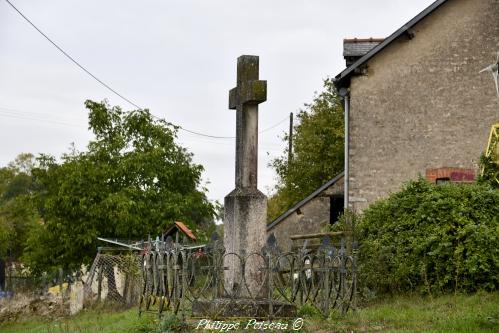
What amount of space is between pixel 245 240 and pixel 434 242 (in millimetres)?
4058

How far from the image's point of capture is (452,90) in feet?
64.2

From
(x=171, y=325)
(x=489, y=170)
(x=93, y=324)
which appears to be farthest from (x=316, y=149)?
(x=171, y=325)

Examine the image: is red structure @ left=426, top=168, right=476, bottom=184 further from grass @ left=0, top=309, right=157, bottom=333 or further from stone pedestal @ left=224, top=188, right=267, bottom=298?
stone pedestal @ left=224, top=188, right=267, bottom=298

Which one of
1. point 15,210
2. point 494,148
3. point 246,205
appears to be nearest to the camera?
point 246,205

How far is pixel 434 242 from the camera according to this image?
13.2 metres

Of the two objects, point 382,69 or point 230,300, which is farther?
point 382,69

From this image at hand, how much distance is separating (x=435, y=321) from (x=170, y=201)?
20456mm

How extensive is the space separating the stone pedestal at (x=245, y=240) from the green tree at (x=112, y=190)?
17503 mm

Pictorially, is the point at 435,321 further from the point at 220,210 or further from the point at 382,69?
the point at 220,210

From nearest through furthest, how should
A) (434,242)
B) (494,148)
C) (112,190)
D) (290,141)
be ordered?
(434,242) → (494,148) → (112,190) → (290,141)

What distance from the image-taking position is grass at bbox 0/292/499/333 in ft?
32.3

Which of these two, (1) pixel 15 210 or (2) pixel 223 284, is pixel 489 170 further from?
(1) pixel 15 210

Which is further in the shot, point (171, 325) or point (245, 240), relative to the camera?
point (245, 240)

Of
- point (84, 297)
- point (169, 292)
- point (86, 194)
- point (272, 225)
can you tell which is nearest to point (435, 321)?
point (169, 292)
